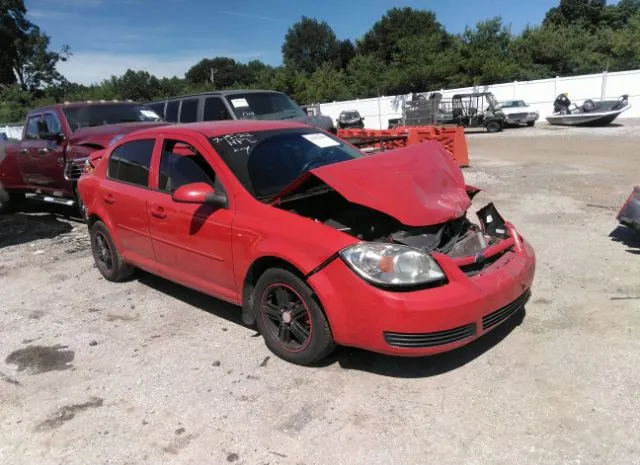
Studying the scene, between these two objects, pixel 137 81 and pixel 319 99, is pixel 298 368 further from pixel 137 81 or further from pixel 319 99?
pixel 137 81

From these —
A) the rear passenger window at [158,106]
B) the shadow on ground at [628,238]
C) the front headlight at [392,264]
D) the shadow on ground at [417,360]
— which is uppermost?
the rear passenger window at [158,106]

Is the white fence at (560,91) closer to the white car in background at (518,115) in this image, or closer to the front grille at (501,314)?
the white car in background at (518,115)

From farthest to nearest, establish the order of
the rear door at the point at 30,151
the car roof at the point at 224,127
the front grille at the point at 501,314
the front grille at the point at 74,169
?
the rear door at the point at 30,151
the front grille at the point at 74,169
the car roof at the point at 224,127
the front grille at the point at 501,314

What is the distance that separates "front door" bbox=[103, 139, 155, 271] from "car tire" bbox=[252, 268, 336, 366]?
160 centimetres

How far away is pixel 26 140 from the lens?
9625 millimetres

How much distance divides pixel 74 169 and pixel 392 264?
667cm

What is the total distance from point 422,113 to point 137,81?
64984 millimetres

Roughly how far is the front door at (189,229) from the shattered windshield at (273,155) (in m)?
0.21

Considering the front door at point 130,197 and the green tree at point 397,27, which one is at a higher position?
the green tree at point 397,27

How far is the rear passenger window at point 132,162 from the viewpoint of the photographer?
4833 millimetres

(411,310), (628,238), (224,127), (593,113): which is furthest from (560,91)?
(411,310)

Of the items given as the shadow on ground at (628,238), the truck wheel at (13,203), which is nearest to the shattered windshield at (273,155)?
the shadow on ground at (628,238)

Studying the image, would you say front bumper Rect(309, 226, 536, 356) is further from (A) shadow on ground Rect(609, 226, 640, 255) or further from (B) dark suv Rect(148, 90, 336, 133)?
(B) dark suv Rect(148, 90, 336, 133)

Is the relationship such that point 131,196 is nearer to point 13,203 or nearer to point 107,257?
point 107,257
